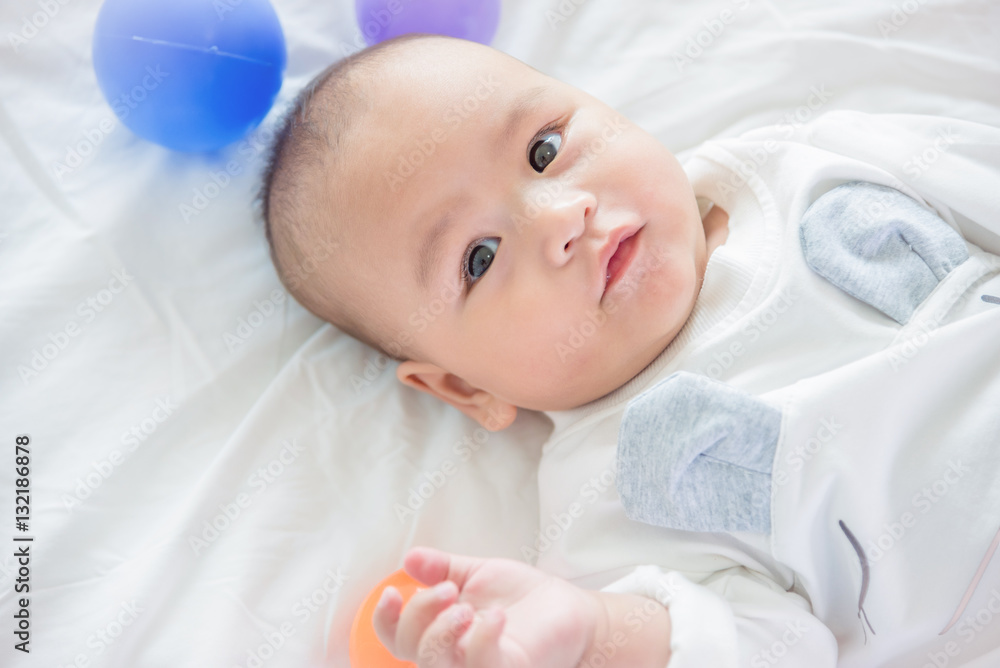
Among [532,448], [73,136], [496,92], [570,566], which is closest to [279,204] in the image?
[496,92]

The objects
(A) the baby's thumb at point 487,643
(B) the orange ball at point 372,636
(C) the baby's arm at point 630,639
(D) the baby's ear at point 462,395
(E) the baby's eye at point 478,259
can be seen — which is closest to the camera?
(A) the baby's thumb at point 487,643

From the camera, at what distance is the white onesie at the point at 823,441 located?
1.21m

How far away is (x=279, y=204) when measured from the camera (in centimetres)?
152

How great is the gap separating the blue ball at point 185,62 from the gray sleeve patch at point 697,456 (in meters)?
1.06

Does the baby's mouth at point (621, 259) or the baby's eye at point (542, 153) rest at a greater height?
the baby's eye at point (542, 153)

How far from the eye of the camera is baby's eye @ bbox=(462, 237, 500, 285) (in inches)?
53.5

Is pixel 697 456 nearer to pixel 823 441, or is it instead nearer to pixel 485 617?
pixel 823 441

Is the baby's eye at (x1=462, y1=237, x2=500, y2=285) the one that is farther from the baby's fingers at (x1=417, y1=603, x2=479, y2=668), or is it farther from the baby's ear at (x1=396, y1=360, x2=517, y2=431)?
the baby's fingers at (x1=417, y1=603, x2=479, y2=668)

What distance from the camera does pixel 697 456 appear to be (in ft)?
4.14

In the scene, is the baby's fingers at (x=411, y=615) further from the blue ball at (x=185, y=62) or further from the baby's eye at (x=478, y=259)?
the blue ball at (x=185, y=62)

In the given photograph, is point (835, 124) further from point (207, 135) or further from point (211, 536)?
point (211, 536)

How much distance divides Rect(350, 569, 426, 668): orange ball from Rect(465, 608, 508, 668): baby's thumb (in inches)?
10.1

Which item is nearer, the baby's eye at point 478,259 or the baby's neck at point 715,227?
the baby's eye at point 478,259

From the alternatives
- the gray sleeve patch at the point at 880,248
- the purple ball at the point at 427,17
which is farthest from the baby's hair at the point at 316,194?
the gray sleeve patch at the point at 880,248
